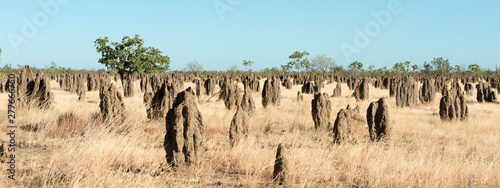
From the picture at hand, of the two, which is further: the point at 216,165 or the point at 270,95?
the point at 270,95

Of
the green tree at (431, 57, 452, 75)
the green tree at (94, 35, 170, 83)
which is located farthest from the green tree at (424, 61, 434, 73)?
the green tree at (94, 35, 170, 83)

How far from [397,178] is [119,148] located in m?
3.99

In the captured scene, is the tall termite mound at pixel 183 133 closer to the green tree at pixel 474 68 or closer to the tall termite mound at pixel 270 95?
the tall termite mound at pixel 270 95

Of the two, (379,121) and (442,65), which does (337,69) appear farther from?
(379,121)

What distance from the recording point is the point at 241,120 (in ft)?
26.1

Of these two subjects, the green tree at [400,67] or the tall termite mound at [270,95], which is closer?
the tall termite mound at [270,95]

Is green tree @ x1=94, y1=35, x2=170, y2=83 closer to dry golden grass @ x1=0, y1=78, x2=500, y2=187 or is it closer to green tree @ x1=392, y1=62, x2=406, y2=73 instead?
dry golden grass @ x1=0, y1=78, x2=500, y2=187

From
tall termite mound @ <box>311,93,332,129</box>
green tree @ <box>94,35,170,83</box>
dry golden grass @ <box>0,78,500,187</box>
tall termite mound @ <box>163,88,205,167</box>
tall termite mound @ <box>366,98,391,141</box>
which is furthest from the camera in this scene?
green tree @ <box>94,35,170,83</box>

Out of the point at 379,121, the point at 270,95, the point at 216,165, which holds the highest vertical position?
the point at 270,95

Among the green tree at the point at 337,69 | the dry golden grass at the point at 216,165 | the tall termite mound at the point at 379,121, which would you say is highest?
the green tree at the point at 337,69

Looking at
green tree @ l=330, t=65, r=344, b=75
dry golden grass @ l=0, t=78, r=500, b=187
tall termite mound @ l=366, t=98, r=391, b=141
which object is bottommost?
dry golden grass @ l=0, t=78, r=500, b=187

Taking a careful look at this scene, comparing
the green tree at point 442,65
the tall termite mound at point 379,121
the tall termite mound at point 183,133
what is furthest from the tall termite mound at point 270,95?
the green tree at point 442,65

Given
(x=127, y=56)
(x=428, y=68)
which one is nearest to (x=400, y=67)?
(x=428, y=68)

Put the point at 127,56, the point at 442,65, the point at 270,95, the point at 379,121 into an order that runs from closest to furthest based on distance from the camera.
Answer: the point at 379,121, the point at 270,95, the point at 127,56, the point at 442,65
